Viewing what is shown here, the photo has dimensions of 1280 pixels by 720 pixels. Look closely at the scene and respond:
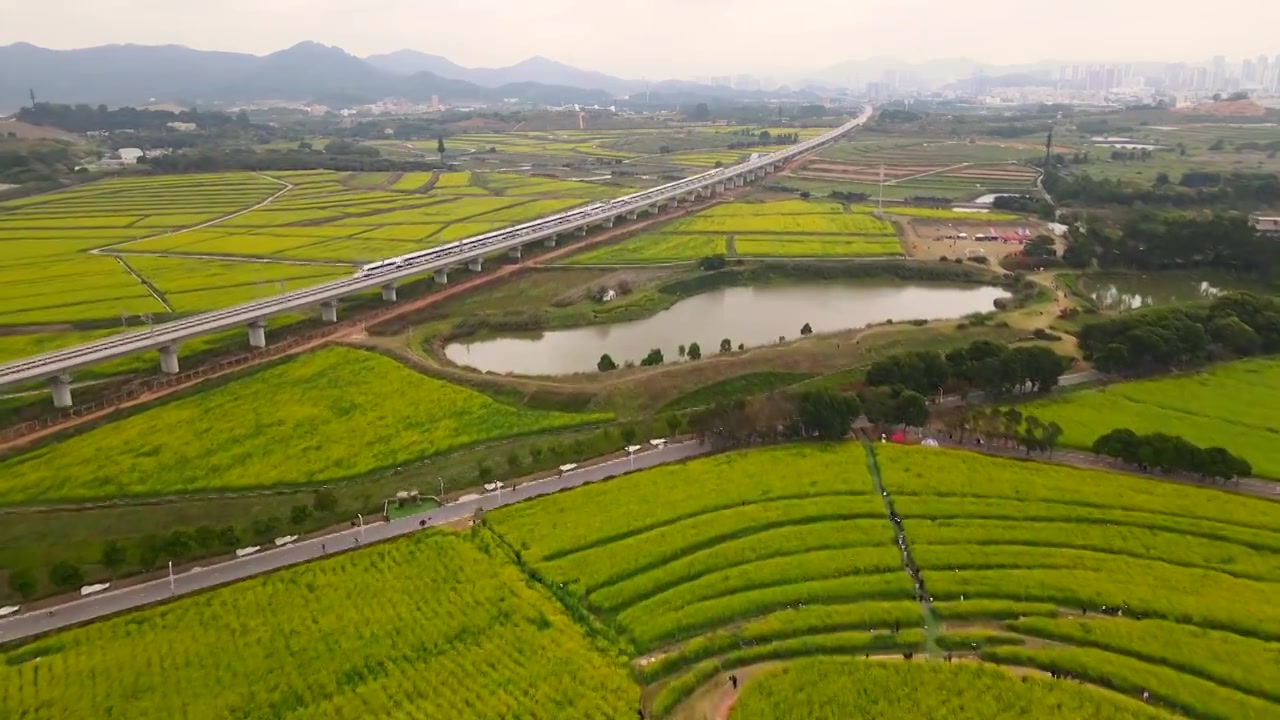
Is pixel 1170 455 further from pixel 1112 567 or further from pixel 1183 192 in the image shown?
pixel 1183 192

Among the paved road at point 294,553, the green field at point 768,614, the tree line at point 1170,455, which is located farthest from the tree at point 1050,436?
the paved road at point 294,553

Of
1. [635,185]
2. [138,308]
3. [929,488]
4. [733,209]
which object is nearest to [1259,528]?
[929,488]

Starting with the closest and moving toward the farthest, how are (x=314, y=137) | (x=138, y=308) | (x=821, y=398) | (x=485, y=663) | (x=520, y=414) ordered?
(x=485, y=663)
(x=821, y=398)
(x=520, y=414)
(x=138, y=308)
(x=314, y=137)

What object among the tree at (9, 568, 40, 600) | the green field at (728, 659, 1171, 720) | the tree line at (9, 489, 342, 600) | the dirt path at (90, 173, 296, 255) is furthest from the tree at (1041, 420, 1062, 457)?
the dirt path at (90, 173, 296, 255)

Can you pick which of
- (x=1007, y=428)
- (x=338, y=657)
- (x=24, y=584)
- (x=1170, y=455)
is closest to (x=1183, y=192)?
(x=1170, y=455)

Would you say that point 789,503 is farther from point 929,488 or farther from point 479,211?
point 479,211

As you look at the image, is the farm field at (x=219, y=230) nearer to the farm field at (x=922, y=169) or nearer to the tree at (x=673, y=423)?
the tree at (x=673, y=423)
